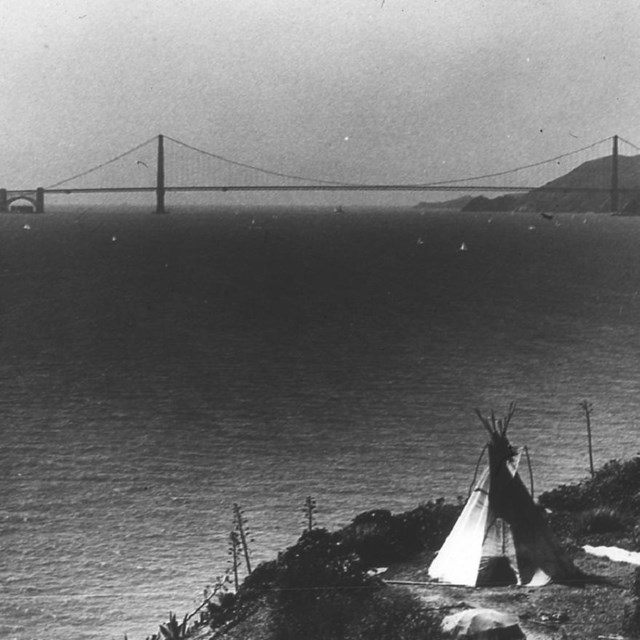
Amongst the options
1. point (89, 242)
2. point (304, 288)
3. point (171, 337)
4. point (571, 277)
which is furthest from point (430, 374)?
point (89, 242)

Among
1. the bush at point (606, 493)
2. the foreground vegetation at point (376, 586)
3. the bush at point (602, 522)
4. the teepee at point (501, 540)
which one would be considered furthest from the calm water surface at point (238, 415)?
the bush at point (602, 522)

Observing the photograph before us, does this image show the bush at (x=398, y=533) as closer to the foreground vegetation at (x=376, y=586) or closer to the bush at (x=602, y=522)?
the foreground vegetation at (x=376, y=586)

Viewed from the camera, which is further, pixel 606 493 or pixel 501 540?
pixel 606 493

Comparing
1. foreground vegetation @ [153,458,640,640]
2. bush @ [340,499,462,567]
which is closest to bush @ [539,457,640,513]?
foreground vegetation @ [153,458,640,640]

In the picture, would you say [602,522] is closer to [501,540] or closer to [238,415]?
[501,540]

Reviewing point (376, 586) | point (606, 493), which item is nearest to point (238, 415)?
point (606, 493)

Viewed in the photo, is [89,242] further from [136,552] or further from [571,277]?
[136,552]
